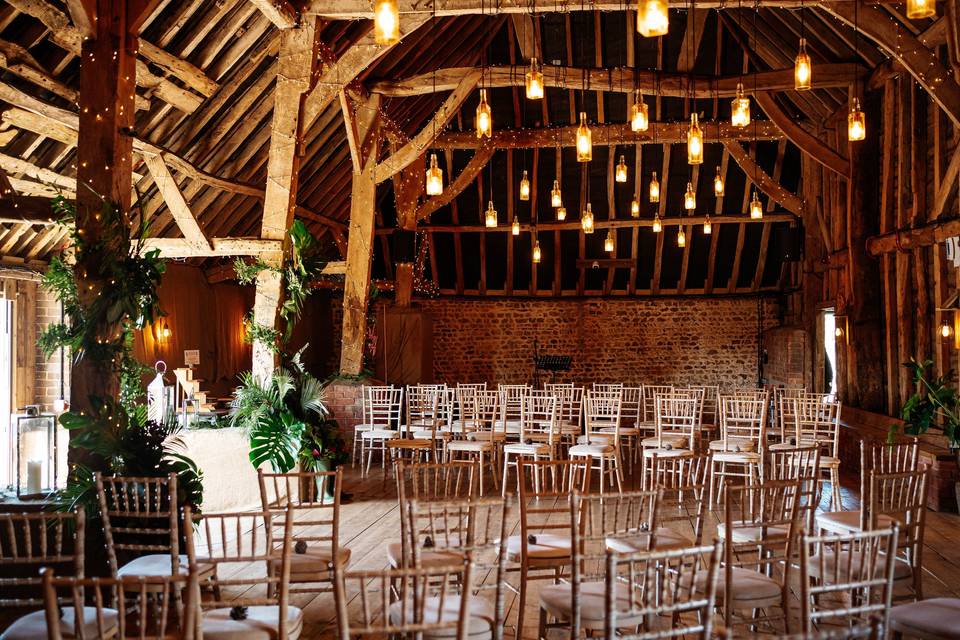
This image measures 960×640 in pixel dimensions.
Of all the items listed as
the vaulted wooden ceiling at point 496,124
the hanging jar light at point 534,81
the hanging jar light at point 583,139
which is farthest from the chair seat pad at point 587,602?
the vaulted wooden ceiling at point 496,124

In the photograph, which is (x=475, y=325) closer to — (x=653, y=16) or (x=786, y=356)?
(x=786, y=356)

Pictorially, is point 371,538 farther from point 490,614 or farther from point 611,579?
point 611,579

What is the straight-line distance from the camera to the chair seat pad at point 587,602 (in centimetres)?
329

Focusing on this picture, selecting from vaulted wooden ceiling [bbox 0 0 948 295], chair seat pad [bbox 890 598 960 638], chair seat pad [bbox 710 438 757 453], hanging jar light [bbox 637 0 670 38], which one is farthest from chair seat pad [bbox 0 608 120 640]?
chair seat pad [bbox 710 438 757 453]

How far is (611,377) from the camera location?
1717 centimetres

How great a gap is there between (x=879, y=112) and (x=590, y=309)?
7840 mm

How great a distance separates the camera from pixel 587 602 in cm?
341

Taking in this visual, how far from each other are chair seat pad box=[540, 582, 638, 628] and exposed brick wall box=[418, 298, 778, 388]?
1348 centimetres

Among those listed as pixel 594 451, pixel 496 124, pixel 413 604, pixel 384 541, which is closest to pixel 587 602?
pixel 413 604

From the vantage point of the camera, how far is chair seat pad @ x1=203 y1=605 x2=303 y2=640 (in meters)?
3.10

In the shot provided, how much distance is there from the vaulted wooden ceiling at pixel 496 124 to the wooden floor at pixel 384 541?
3589 mm

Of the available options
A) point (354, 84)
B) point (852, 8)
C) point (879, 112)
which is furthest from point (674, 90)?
point (354, 84)

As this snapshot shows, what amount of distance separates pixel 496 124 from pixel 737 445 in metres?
8.42

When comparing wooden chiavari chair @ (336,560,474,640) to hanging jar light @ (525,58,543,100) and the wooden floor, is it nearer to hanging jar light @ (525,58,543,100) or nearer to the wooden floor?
the wooden floor
